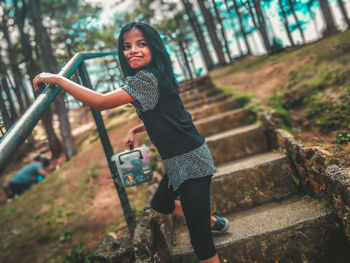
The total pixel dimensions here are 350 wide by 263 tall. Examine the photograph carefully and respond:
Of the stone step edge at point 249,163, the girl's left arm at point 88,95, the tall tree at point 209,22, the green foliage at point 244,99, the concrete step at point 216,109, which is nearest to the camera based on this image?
the girl's left arm at point 88,95

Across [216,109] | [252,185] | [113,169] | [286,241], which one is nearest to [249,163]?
[252,185]

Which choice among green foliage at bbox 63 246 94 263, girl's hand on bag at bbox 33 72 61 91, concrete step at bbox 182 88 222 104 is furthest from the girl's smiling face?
concrete step at bbox 182 88 222 104

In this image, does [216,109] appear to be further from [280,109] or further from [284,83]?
[284,83]

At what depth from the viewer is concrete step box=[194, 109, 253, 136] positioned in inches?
123

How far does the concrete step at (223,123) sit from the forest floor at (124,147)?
0.23m

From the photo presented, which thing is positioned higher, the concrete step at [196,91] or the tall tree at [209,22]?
the tall tree at [209,22]

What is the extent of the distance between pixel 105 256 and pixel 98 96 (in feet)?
4.43

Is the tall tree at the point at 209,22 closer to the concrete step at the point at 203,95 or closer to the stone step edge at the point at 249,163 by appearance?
the concrete step at the point at 203,95

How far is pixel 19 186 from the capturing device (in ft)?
24.4

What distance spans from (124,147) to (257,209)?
58.8 inches

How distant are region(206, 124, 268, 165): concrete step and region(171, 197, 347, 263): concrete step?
94 cm

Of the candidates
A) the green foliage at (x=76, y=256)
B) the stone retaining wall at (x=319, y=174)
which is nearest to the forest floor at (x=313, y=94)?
the stone retaining wall at (x=319, y=174)

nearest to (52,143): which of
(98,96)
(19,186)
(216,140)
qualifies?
(19,186)

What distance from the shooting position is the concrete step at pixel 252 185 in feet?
6.84
